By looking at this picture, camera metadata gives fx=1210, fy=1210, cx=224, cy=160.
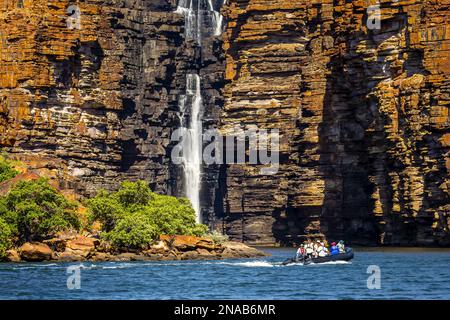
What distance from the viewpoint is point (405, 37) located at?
165 metres

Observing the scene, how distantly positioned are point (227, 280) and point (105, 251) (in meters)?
34.8

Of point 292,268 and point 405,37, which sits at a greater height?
point 405,37

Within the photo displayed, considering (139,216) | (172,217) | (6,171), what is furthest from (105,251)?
(6,171)

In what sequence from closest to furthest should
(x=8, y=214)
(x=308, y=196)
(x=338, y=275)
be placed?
(x=338, y=275), (x=8, y=214), (x=308, y=196)

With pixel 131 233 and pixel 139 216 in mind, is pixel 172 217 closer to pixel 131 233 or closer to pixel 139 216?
pixel 139 216

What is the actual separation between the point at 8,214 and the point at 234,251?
31786 mm

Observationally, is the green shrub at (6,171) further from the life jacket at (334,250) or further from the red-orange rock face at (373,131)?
the red-orange rock face at (373,131)

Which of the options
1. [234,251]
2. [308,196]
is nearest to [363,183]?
[308,196]

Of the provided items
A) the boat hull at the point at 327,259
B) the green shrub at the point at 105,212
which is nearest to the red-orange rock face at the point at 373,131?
the boat hull at the point at 327,259

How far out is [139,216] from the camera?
130 metres

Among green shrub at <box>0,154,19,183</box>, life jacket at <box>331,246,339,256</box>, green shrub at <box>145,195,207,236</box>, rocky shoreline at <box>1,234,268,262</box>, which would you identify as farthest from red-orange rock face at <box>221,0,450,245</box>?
green shrub at <box>0,154,19,183</box>

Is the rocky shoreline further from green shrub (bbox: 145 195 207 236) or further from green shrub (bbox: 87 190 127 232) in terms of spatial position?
green shrub (bbox: 87 190 127 232)

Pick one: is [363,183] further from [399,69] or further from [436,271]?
[436,271]

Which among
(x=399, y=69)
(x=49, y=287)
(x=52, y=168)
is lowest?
(x=49, y=287)
